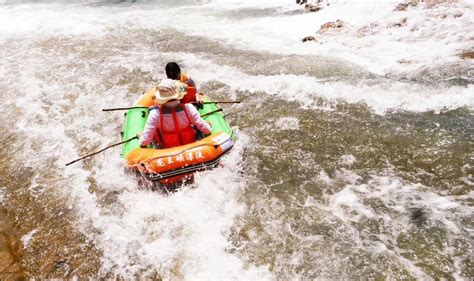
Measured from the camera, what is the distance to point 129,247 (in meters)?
4.83

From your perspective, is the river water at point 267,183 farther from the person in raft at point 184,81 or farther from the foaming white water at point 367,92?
the person in raft at point 184,81

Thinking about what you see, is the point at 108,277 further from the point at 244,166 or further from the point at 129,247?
the point at 244,166

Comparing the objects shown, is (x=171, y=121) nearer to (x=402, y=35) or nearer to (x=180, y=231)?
(x=180, y=231)

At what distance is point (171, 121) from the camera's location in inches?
225

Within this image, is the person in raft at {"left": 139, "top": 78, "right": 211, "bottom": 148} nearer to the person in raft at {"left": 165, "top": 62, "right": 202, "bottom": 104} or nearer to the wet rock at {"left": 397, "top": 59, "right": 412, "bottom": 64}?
the person in raft at {"left": 165, "top": 62, "right": 202, "bottom": 104}

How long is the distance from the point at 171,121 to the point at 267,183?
163 cm

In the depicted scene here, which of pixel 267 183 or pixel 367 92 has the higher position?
pixel 367 92

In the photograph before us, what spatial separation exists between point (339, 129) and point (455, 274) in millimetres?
3319

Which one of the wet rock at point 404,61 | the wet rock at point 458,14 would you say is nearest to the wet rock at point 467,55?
the wet rock at point 404,61

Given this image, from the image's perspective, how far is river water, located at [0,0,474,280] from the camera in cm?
453

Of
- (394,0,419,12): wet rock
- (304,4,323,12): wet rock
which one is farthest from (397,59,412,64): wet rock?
(304,4,323,12): wet rock

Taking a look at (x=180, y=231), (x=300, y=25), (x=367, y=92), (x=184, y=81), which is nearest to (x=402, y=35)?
(x=300, y=25)

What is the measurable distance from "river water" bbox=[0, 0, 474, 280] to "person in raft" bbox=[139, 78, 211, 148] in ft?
2.22

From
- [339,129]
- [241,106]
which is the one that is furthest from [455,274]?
[241,106]
